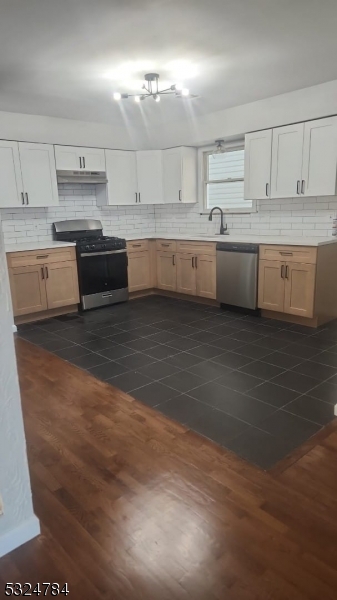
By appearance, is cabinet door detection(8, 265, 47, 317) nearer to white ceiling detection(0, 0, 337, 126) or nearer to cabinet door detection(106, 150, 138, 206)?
cabinet door detection(106, 150, 138, 206)

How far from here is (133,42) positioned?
→ 9.30ft

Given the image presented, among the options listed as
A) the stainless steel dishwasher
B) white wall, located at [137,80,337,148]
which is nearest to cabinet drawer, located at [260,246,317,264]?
the stainless steel dishwasher

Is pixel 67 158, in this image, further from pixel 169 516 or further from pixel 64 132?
pixel 169 516

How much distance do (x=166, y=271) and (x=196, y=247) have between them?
0.70 m

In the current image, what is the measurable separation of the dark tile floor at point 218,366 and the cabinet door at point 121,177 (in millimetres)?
1795

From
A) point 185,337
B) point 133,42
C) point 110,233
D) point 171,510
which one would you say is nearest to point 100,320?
point 185,337

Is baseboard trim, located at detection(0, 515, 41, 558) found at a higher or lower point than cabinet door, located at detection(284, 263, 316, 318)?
lower

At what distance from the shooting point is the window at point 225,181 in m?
5.38

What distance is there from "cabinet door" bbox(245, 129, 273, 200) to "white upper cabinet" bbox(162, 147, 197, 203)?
3.79 ft

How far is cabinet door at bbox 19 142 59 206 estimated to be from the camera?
482cm

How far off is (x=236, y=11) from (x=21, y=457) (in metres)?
2.73

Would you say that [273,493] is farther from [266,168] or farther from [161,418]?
[266,168]

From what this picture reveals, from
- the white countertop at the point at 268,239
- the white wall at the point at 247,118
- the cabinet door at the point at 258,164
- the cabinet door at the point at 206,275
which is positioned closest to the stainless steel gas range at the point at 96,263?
the white countertop at the point at 268,239

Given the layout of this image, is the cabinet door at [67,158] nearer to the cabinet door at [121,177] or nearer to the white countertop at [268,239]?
the cabinet door at [121,177]
